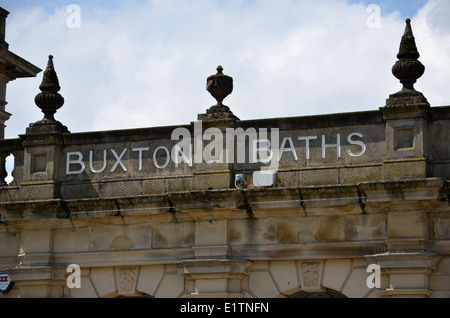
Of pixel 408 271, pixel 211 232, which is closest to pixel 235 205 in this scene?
pixel 211 232

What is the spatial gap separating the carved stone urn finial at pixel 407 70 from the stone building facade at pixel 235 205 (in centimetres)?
3

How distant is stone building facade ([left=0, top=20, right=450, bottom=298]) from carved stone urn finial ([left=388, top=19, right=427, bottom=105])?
3cm

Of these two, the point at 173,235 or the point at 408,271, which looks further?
the point at 173,235

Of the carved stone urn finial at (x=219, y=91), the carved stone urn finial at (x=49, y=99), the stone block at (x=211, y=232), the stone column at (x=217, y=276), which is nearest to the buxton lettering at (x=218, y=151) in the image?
the carved stone urn finial at (x=219, y=91)

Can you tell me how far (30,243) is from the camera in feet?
73.9

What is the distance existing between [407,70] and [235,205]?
3.89m

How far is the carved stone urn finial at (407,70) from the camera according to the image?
20.3m

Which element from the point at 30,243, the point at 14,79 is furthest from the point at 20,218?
the point at 14,79

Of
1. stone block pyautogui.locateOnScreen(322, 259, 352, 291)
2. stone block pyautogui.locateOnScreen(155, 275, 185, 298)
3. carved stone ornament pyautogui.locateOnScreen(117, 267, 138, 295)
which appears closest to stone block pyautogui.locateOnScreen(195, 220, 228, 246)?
stone block pyautogui.locateOnScreen(155, 275, 185, 298)

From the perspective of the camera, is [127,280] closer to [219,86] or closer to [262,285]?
[262,285]

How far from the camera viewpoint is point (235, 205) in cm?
2084

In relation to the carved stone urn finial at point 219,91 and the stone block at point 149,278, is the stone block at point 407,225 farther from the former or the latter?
the stone block at point 149,278
